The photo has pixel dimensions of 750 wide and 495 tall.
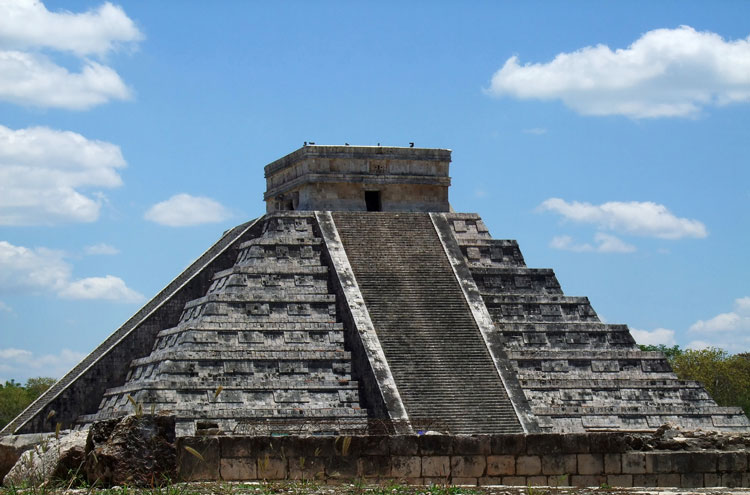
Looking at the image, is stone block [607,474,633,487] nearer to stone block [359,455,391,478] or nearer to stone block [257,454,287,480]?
stone block [359,455,391,478]

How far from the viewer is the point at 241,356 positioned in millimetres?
26500

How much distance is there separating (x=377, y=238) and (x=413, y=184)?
2.58 m

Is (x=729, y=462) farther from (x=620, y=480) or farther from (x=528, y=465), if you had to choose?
(x=528, y=465)

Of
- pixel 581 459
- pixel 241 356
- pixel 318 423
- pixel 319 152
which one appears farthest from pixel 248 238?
pixel 581 459

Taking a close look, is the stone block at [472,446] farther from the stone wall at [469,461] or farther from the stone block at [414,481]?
the stone block at [414,481]

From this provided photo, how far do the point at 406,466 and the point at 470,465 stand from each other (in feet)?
2.39

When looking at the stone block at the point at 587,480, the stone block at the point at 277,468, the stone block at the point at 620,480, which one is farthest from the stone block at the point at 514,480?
the stone block at the point at 277,468

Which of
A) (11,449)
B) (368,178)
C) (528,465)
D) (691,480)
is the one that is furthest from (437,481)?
(368,178)

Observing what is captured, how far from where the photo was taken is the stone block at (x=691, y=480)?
13961 mm

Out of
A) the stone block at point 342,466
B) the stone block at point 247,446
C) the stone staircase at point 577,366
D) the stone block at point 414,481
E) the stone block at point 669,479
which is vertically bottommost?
the stone block at point 414,481

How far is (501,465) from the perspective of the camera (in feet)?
45.1

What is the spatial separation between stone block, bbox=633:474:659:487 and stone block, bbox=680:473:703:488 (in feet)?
0.98

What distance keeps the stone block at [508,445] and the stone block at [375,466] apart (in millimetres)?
1225

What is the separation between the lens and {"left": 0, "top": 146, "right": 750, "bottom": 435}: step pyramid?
1008 inches
